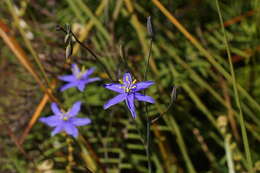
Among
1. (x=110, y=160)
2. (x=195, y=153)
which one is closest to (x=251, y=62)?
(x=195, y=153)

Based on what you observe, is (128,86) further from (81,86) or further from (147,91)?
(147,91)

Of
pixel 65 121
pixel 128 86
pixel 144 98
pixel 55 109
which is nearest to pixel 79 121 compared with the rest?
pixel 65 121

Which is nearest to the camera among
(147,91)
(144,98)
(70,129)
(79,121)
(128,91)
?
(144,98)

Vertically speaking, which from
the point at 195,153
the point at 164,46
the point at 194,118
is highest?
the point at 164,46

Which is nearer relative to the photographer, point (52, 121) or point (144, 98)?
point (144, 98)

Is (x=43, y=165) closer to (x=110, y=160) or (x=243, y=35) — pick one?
(x=110, y=160)

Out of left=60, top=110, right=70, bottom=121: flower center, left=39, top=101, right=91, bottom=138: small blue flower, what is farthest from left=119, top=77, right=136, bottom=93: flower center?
left=60, top=110, right=70, bottom=121: flower center
